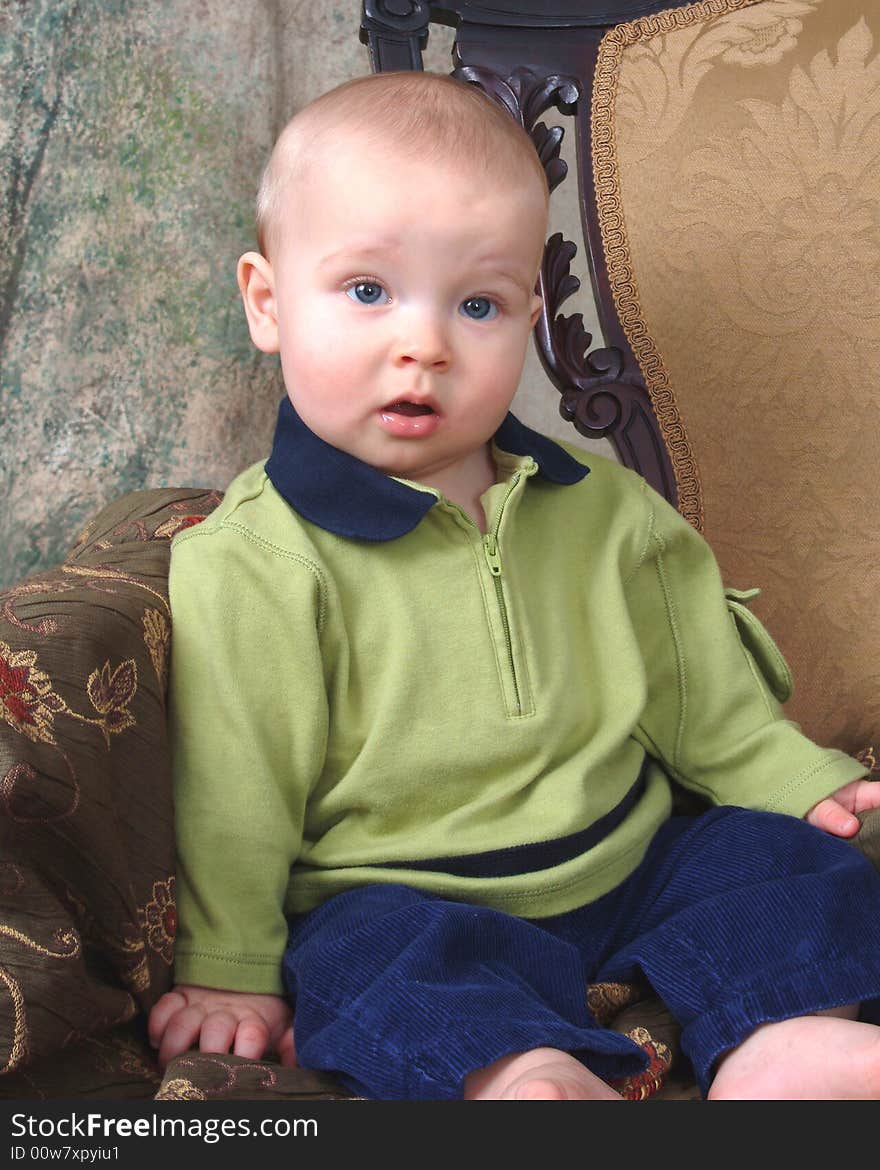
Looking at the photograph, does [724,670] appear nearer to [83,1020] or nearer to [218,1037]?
[218,1037]

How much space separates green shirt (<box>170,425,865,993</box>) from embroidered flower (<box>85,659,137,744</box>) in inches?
3.8

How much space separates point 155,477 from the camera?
2240 millimetres

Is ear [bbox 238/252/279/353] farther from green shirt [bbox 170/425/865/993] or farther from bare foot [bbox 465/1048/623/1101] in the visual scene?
bare foot [bbox 465/1048/623/1101]

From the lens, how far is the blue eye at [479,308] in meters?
1.20

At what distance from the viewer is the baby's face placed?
1.14 metres

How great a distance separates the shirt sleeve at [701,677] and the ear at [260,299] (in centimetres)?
42

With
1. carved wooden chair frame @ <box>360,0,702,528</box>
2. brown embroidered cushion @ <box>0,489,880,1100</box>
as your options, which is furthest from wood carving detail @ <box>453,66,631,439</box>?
brown embroidered cushion @ <box>0,489,880,1100</box>

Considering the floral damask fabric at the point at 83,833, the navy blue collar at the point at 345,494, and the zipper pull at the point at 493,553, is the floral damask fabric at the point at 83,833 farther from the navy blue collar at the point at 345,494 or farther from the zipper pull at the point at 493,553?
the zipper pull at the point at 493,553

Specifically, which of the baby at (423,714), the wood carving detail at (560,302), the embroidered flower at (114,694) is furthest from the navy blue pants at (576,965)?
the wood carving detail at (560,302)

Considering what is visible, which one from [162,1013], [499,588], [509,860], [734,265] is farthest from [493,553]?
[734,265]

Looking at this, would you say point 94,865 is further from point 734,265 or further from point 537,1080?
point 734,265

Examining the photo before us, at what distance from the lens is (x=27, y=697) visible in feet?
3.15

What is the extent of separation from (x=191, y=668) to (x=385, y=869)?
0.76 feet

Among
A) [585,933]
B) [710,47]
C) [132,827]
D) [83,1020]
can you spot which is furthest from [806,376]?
[83,1020]
